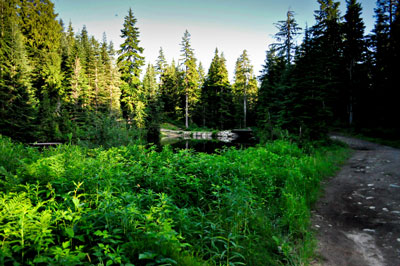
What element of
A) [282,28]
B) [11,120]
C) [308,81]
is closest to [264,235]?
[308,81]

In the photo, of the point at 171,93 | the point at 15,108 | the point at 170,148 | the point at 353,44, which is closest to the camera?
the point at 170,148

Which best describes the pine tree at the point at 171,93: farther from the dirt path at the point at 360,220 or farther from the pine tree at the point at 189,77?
the dirt path at the point at 360,220

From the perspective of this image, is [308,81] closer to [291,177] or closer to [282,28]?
[291,177]

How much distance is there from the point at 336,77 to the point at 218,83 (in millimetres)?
25363

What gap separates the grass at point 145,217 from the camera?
213cm

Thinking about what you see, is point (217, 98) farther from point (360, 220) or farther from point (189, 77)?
point (360, 220)

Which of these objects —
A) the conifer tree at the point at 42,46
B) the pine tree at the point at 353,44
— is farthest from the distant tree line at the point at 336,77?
the conifer tree at the point at 42,46

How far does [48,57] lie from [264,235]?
38940 mm

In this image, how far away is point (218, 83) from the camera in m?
47.1

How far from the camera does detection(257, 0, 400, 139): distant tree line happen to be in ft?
46.9

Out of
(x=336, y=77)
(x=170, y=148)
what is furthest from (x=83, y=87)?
(x=336, y=77)

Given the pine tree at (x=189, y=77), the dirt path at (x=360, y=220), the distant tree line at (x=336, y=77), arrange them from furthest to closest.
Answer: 1. the pine tree at (x=189, y=77)
2. the distant tree line at (x=336, y=77)
3. the dirt path at (x=360, y=220)

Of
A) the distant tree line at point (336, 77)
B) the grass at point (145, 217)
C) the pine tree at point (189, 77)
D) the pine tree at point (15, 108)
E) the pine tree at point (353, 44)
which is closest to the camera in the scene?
the grass at point (145, 217)

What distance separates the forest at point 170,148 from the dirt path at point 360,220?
369mm
